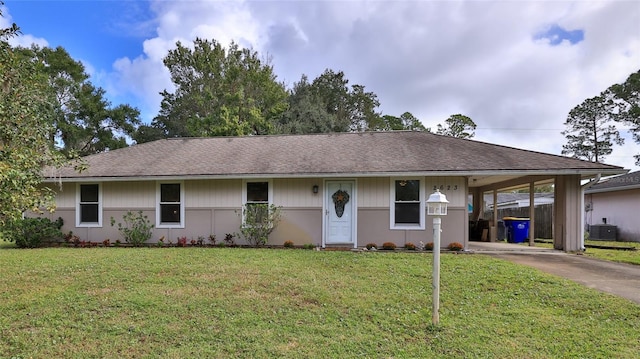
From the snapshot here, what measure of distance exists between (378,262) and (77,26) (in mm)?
12069

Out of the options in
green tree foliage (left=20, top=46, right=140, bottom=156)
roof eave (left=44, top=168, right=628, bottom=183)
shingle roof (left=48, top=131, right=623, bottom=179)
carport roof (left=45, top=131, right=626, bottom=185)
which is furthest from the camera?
green tree foliage (left=20, top=46, right=140, bottom=156)

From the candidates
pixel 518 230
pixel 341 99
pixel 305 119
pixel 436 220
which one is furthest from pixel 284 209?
pixel 341 99

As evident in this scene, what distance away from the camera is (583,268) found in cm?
771

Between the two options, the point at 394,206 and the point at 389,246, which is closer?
the point at 389,246

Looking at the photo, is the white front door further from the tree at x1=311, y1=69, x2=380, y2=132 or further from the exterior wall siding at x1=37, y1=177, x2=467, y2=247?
the tree at x1=311, y1=69, x2=380, y2=132

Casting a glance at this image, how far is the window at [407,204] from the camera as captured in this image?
10406mm

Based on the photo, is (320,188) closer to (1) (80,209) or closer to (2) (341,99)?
(1) (80,209)

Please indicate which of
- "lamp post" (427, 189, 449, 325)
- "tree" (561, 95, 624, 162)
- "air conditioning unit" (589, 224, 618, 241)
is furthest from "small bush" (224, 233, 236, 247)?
"tree" (561, 95, 624, 162)

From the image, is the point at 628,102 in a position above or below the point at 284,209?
above

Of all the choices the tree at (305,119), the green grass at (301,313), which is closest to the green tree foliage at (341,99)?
the tree at (305,119)

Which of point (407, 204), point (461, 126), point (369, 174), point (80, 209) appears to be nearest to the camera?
point (369, 174)

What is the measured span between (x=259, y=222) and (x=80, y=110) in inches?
1025

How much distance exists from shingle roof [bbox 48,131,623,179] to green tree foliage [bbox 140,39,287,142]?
452 inches

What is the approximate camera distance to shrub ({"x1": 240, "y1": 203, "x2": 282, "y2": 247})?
10.6 m
